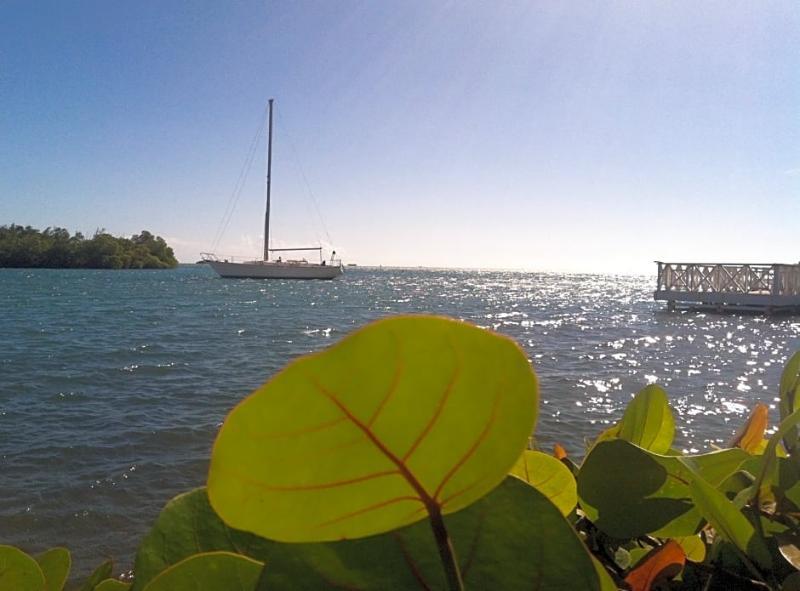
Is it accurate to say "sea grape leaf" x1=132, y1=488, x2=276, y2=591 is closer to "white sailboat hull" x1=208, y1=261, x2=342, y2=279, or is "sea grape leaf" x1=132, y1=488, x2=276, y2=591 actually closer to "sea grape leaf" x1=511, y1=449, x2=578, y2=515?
"sea grape leaf" x1=511, y1=449, x2=578, y2=515

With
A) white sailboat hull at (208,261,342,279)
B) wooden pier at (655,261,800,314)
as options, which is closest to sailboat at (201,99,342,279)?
white sailboat hull at (208,261,342,279)

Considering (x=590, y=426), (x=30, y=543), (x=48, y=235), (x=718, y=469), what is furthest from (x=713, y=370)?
(x=48, y=235)

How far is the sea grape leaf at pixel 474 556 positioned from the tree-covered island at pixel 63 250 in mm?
80622

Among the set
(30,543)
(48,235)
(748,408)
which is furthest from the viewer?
(48,235)

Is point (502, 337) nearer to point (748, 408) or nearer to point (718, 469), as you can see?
point (718, 469)

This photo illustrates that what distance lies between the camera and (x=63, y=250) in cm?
7006

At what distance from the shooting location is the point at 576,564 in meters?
0.32

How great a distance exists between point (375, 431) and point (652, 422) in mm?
587

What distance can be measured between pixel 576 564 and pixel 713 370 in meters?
13.6

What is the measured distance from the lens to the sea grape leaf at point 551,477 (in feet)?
1.70

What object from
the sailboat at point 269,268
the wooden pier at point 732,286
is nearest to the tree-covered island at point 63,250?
the sailboat at point 269,268

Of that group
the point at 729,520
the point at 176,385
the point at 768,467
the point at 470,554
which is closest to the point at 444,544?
the point at 470,554

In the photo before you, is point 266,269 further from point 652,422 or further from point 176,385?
point 652,422

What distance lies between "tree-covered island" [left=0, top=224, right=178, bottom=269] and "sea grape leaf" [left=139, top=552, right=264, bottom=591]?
264ft
